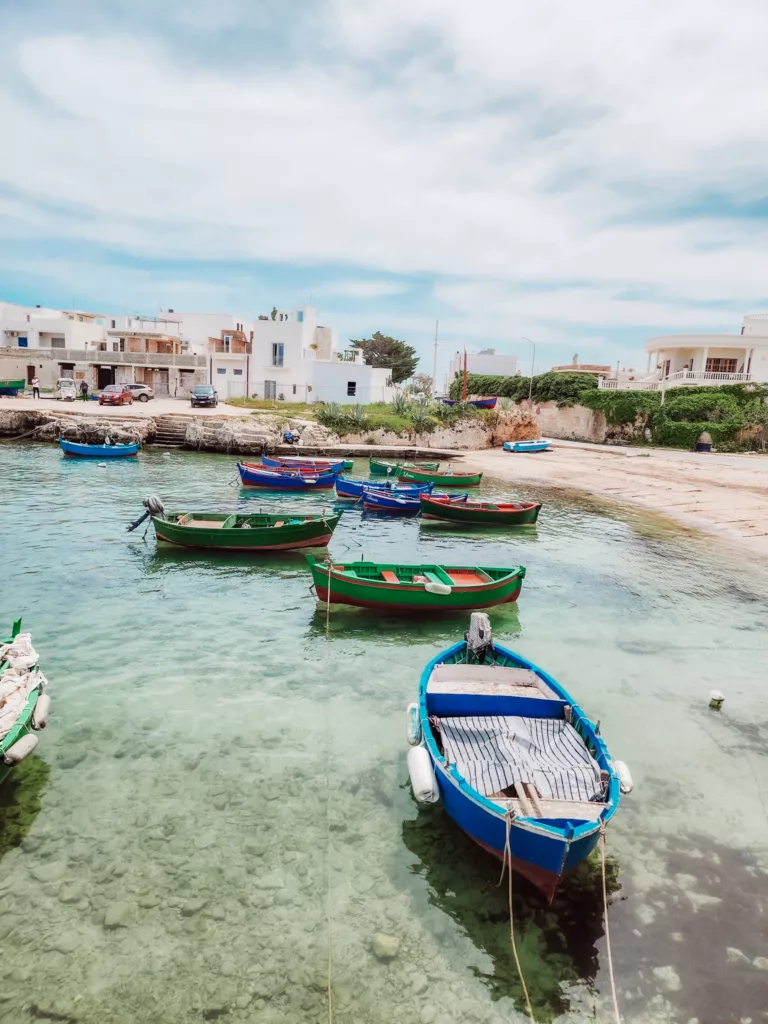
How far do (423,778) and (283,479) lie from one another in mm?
25641

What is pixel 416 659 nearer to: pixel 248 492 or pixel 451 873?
pixel 451 873

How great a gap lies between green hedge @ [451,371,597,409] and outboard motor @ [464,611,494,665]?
5507 cm

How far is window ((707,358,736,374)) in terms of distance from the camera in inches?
2301

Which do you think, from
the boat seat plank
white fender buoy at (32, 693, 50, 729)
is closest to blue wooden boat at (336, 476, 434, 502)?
white fender buoy at (32, 693, 50, 729)

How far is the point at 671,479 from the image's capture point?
38.9 metres

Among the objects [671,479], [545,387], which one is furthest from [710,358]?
[671,479]

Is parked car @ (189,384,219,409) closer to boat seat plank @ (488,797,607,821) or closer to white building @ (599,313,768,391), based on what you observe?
white building @ (599,313,768,391)

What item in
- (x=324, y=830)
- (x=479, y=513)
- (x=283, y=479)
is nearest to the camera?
(x=324, y=830)

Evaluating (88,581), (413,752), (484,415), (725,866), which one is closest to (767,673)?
(725,866)

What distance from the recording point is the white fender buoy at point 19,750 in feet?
25.1

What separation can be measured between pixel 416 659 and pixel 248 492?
20285 mm

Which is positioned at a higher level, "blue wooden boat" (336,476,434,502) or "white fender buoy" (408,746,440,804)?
"blue wooden boat" (336,476,434,502)

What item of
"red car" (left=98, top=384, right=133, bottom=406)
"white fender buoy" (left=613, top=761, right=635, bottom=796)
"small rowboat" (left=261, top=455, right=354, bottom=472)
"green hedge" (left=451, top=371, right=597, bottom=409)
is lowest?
"white fender buoy" (left=613, top=761, right=635, bottom=796)

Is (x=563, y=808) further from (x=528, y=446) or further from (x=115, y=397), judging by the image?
(x=115, y=397)
